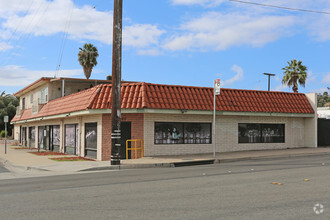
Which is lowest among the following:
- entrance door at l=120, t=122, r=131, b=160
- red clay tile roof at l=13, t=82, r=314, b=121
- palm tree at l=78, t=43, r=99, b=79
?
entrance door at l=120, t=122, r=131, b=160

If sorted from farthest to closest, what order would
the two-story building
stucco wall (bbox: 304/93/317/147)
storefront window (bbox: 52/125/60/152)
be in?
1. storefront window (bbox: 52/125/60/152)
2. stucco wall (bbox: 304/93/317/147)
3. the two-story building

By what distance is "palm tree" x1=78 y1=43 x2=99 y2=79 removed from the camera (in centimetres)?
4869

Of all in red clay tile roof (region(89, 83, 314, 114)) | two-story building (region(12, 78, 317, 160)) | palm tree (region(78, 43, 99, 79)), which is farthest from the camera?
palm tree (region(78, 43, 99, 79))

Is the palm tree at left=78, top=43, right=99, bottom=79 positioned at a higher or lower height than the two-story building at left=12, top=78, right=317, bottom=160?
higher

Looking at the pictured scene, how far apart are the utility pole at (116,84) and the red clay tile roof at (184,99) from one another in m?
2.28

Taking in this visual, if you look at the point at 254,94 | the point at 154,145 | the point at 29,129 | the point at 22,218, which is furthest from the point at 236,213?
the point at 29,129

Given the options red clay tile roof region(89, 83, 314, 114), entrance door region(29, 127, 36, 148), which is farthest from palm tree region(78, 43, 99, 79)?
red clay tile roof region(89, 83, 314, 114)

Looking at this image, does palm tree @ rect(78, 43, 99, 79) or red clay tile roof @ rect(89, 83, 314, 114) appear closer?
red clay tile roof @ rect(89, 83, 314, 114)

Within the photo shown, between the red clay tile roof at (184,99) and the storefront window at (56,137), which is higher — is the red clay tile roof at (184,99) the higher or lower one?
the higher one

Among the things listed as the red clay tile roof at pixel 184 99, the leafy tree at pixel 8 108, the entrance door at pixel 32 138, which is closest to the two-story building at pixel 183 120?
the red clay tile roof at pixel 184 99

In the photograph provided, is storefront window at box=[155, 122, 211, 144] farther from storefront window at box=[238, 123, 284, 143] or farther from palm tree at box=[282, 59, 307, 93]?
palm tree at box=[282, 59, 307, 93]

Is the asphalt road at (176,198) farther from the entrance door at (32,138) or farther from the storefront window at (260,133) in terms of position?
the entrance door at (32,138)

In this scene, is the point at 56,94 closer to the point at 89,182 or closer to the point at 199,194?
the point at 89,182

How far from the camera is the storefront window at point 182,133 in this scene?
1973cm
